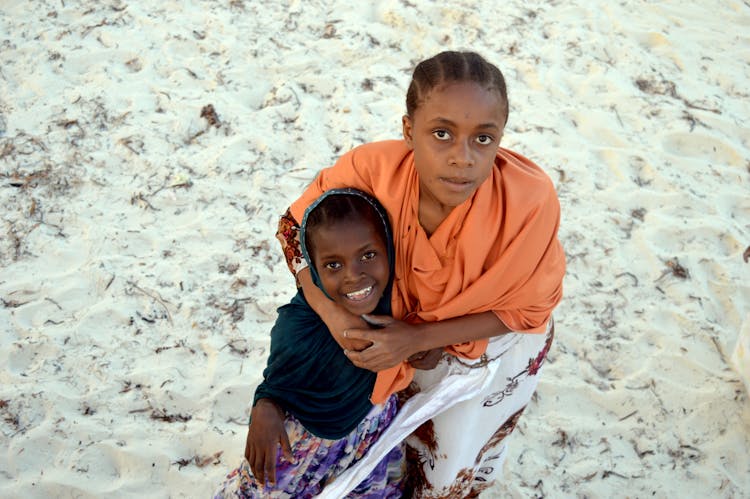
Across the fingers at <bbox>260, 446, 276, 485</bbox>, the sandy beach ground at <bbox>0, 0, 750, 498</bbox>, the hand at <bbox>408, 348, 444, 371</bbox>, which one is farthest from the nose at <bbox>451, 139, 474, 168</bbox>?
the sandy beach ground at <bbox>0, 0, 750, 498</bbox>

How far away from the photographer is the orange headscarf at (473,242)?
5.65 feet

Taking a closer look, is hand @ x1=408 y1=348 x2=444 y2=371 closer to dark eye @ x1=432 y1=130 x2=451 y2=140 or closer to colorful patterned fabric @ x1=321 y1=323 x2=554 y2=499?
colorful patterned fabric @ x1=321 y1=323 x2=554 y2=499

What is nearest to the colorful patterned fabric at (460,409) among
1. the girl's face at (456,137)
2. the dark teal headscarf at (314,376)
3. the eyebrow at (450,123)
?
the dark teal headscarf at (314,376)

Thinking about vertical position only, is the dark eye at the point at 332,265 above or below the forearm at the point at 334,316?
above

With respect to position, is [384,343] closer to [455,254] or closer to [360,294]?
[360,294]

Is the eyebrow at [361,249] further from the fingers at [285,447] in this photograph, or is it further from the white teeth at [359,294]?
the fingers at [285,447]

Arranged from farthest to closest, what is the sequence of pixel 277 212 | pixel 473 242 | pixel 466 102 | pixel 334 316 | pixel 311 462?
1. pixel 277 212
2. pixel 311 462
3. pixel 334 316
4. pixel 473 242
5. pixel 466 102

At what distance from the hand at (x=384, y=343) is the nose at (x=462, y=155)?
463mm

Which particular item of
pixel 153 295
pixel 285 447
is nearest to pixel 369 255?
pixel 285 447

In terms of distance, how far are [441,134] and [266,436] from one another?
907 millimetres

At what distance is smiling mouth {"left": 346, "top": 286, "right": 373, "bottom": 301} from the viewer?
1.78 metres

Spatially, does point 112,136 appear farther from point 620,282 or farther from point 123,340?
point 620,282

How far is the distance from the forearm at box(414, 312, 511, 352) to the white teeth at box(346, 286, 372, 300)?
165 millimetres

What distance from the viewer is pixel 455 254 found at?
5.75 feet
